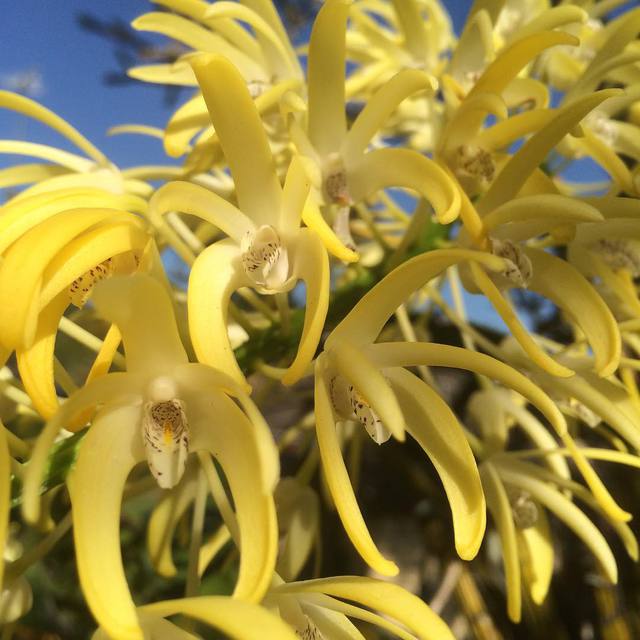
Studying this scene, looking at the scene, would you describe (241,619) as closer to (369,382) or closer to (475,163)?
(369,382)

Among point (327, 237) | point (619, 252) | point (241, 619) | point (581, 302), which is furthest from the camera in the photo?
point (619, 252)

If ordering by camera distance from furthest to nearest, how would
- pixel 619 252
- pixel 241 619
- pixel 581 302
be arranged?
pixel 619 252
pixel 581 302
pixel 241 619

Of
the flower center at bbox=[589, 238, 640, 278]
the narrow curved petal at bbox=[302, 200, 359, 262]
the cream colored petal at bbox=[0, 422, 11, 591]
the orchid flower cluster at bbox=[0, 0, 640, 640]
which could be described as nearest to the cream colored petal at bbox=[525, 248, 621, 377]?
the orchid flower cluster at bbox=[0, 0, 640, 640]

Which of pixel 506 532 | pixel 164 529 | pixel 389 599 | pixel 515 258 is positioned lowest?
pixel 164 529

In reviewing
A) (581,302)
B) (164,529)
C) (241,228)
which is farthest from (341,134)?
(164,529)

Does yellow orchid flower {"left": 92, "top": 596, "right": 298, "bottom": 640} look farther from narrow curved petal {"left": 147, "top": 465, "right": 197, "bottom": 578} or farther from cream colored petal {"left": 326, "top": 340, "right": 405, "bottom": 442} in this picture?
narrow curved petal {"left": 147, "top": 465, "right": 197, "bottom": 578}

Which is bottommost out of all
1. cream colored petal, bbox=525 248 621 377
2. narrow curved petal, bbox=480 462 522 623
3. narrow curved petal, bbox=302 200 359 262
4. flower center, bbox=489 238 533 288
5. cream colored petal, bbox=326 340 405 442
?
narrow curved petal, bbox=480 462 522 623

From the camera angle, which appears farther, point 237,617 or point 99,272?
point 99,272
